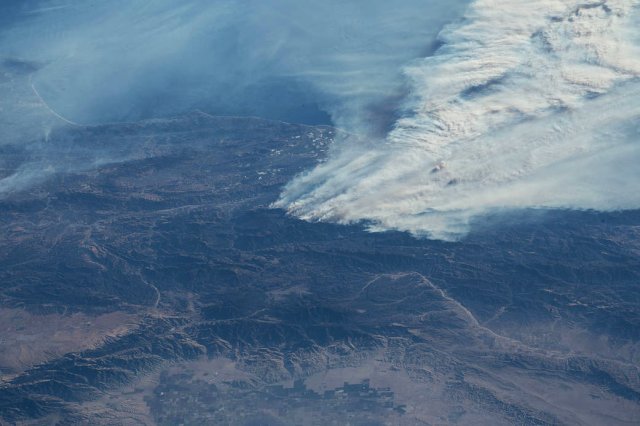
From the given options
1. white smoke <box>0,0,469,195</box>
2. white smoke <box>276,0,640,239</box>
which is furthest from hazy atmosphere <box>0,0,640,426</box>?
white smoke <box>0,0,469,195</box>

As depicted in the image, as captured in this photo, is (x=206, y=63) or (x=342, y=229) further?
(x=206, y=63)

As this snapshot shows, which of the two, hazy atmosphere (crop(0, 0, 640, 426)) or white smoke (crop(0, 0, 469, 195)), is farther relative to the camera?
white smoke (crop(0, 0, 469, 195))

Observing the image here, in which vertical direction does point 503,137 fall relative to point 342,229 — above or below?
above

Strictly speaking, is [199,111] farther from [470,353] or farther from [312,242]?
[470,353]

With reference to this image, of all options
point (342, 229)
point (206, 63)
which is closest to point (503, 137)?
point (342, 229)

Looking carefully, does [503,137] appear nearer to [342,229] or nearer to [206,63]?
[342,229]

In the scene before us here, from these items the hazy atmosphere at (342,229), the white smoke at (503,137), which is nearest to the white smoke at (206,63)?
the hazy atmosphere at (342,229)

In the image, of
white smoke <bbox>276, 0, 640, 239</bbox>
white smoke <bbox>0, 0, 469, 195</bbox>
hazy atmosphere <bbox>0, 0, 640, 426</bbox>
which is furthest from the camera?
white smoke <bbox>0, 0, 469, 195</bbox>

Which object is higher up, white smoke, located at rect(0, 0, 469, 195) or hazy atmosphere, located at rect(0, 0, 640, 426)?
white smoke, located at rect(0, 0, 469, 195)

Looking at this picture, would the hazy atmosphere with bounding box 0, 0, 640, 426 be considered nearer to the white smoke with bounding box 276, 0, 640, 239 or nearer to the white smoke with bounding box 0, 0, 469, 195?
the white smoke with bounding box 276, 0, 640, 239
